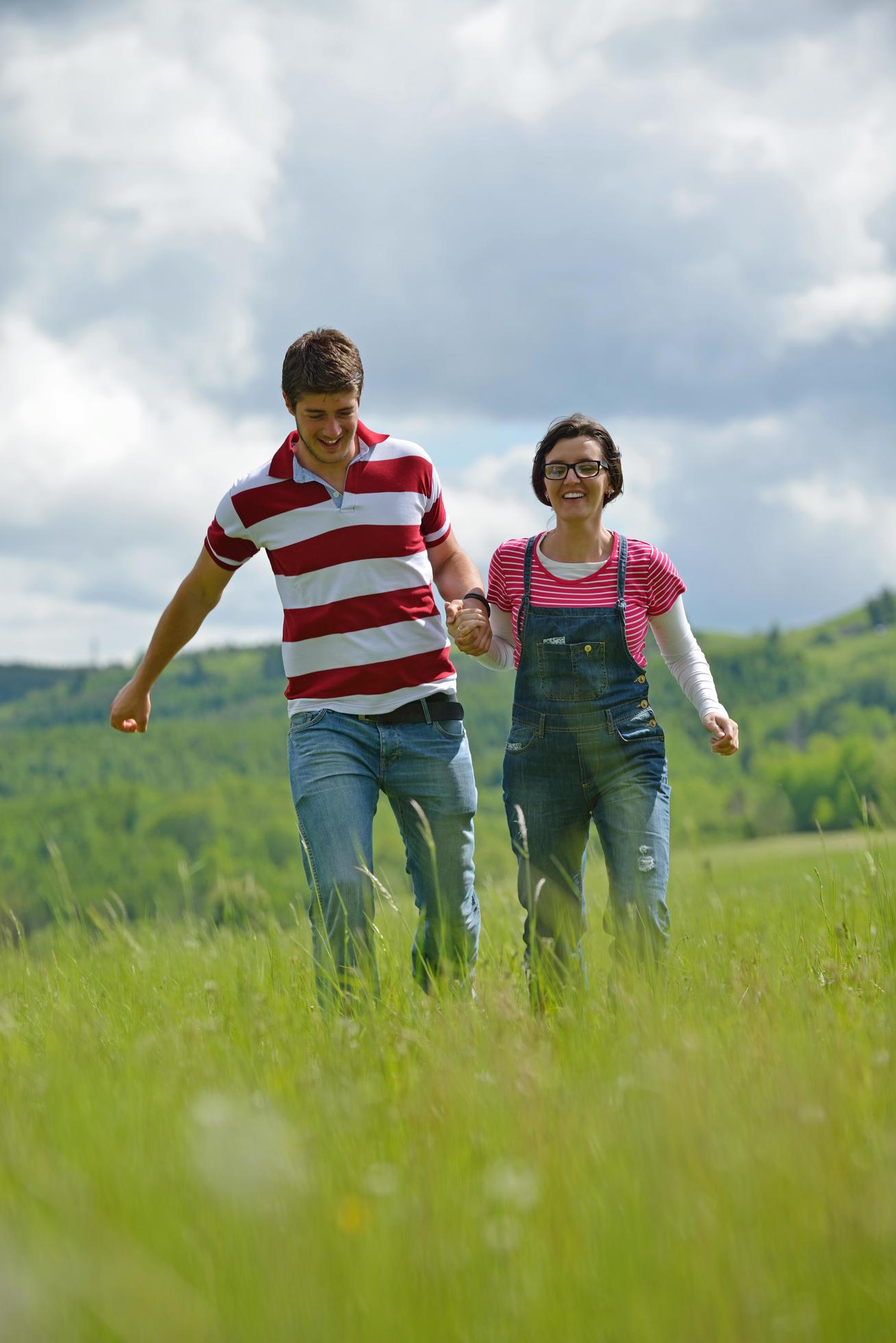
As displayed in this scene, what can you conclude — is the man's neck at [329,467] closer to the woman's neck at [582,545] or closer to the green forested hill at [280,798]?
the woman's neck at [582,545]

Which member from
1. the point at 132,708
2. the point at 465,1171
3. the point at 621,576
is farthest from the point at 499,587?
the point at 465,1171

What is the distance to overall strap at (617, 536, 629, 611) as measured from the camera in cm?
422

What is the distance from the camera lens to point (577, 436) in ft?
14.0

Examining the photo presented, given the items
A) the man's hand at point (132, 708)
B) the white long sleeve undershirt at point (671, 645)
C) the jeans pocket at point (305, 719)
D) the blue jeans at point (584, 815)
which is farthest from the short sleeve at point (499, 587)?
the man's hand at point (132, 708)

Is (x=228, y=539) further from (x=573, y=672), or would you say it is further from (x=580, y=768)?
(x=580, y=768)

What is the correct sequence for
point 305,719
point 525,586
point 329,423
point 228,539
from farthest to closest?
point 228,539 < point 525,586 < point 305,719 < point 329,423

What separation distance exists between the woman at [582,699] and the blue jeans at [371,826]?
0.21m

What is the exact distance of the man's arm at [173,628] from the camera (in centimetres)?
458

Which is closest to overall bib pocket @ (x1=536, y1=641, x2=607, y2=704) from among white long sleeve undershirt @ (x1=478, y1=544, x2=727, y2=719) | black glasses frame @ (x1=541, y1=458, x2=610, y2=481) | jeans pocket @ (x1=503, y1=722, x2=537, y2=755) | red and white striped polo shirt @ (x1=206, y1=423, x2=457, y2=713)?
jeans pocket @ (x1=503, y1=722, x2=537, y2=755)

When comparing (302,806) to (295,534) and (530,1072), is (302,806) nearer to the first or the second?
(295,534)

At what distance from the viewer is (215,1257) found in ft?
6.15

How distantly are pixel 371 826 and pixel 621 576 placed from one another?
46.6 inches

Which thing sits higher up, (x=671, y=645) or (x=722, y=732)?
(x=671, y=645)

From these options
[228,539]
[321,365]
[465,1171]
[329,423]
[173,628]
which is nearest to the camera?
[465,1171]
